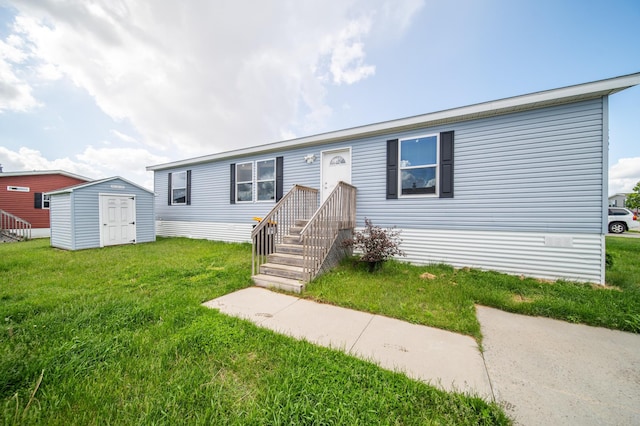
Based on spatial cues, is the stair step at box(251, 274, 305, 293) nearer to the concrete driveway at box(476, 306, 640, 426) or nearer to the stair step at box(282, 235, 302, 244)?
the stair step at box(282, 235, 302, 244)

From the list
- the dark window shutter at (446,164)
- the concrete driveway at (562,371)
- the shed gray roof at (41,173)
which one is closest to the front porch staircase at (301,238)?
the dark window shutter at (446,164)

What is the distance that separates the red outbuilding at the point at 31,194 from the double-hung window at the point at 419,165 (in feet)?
57.2

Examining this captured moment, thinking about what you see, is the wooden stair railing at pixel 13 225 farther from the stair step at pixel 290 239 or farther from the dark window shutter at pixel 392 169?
the dark window shutter at pixel 392 169

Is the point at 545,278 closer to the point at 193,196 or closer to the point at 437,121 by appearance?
the point at 437,121

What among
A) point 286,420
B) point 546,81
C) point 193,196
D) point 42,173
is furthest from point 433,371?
point 42,173

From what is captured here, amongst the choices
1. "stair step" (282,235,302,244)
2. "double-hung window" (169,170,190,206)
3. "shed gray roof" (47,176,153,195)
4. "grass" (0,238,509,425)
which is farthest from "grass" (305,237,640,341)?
"shed gray roof" (47,176,153,195)

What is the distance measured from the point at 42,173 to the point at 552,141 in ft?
70.0

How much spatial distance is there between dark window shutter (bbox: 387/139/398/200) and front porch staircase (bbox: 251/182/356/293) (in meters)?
0.91

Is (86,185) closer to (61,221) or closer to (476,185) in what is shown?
(61,221)

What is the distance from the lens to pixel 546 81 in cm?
601

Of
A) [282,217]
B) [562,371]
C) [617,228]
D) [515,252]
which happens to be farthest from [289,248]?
[617,228]

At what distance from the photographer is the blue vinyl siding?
397 centimetres

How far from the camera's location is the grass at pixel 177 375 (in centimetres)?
138

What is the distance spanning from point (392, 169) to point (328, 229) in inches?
94.4
